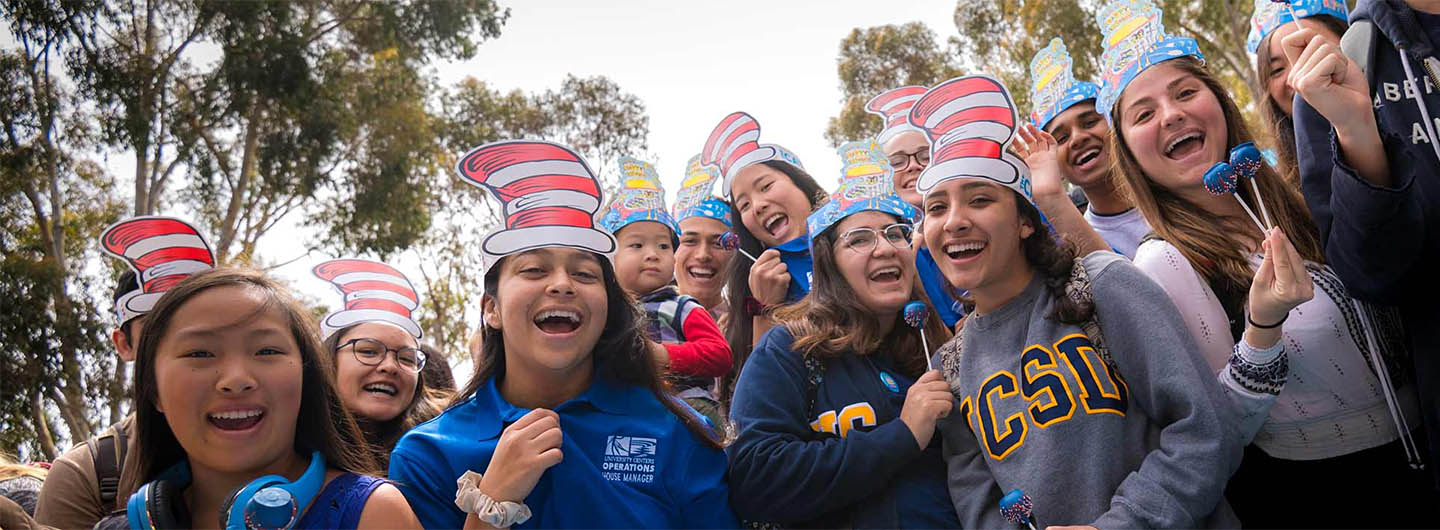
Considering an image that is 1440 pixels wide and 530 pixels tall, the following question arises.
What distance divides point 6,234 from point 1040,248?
14105 mm

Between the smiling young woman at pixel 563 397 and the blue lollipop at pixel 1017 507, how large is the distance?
0.89m

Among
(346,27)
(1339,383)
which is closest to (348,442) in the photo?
(1339,383)

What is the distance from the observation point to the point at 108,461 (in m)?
3.60

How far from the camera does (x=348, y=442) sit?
2.83m

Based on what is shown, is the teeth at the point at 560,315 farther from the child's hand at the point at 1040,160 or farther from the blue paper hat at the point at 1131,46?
the blue paper hat at the point at 1131,46

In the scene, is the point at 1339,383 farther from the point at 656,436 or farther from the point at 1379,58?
the point at 656,436

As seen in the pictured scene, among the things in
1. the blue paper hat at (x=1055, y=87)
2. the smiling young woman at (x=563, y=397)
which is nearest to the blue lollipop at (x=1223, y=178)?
the blue paper hat at (x=1055, y=87)

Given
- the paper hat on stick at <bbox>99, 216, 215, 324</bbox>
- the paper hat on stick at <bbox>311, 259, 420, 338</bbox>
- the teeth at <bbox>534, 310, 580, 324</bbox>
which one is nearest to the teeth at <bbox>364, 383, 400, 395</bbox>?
the paper hat on stick at <bbox>311, 259, 420, 338</bbox>

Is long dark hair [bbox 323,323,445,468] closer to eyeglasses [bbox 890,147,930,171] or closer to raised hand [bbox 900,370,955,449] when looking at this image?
raised hand [bbox 900,370,955,449]

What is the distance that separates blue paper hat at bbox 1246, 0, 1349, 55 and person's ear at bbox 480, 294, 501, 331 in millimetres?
2685

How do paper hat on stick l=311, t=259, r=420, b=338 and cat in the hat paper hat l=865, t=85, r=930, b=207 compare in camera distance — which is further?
cat in the hat paper hat l=865, t=85, r=930, b=207

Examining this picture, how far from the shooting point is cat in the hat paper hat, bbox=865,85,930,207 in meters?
4.48

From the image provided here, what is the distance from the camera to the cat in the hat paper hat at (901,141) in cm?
448

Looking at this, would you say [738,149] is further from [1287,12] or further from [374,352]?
[1287,12]
